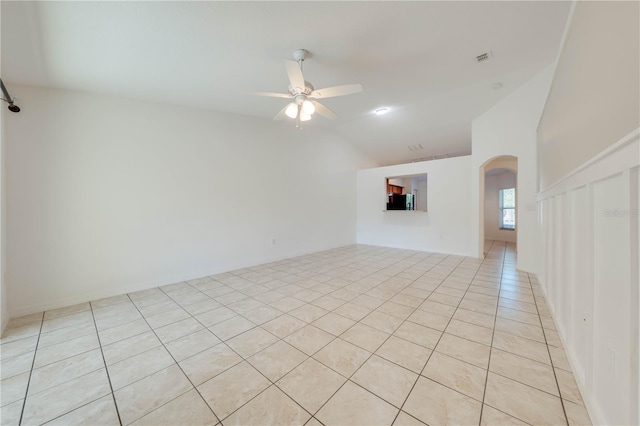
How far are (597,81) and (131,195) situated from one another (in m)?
4.94

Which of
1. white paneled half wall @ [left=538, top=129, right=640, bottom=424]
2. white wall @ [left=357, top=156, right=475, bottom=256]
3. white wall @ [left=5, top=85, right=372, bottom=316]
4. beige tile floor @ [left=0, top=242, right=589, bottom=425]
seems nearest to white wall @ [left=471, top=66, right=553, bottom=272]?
white wall @ [left=357, top=156, right=475, bottom=256]

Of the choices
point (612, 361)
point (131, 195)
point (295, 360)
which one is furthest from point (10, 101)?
point (612, 361)

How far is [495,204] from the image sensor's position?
767 centimetres

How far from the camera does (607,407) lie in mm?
1122

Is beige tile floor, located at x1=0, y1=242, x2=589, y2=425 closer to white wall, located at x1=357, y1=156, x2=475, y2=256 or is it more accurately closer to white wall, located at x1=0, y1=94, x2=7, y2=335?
white wall, located at x1=0, y1=94, x2=7, y2=335

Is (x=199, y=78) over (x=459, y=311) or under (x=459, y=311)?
over

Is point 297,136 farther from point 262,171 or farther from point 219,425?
point 219,425

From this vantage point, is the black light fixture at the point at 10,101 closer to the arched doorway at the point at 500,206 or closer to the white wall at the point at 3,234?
the white wall at the point at 3,234

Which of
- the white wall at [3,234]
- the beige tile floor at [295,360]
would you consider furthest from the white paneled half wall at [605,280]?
the white wall at [3,234]

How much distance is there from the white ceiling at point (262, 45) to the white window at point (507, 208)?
4.80m

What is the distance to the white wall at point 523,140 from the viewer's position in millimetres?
3904

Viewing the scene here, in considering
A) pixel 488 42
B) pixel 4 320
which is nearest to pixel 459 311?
pixel 488 42

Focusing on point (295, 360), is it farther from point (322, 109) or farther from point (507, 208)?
point (507, 208)

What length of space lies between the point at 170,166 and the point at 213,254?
1.66 metres
